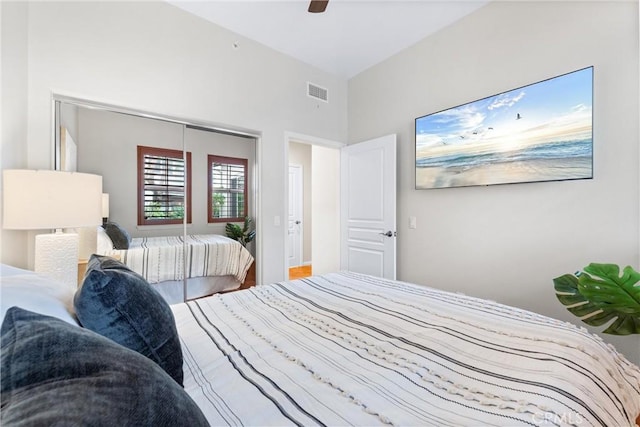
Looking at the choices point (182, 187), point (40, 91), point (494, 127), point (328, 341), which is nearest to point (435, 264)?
point (494, 127)

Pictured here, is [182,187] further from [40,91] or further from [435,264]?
[435,264]

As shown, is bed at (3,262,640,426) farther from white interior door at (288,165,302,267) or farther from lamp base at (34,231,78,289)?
white interior door at (288,165,302,267)

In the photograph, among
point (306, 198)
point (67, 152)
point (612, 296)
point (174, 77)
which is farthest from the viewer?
point (306, 198)

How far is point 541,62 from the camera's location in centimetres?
224

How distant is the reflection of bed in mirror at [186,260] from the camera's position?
2.40 metres

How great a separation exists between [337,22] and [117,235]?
2792mm

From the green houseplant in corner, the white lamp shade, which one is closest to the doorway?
the white lamp shade

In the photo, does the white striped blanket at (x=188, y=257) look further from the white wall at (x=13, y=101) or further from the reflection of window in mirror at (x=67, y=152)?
the reflection of window in mirror at (x=67, y=152)

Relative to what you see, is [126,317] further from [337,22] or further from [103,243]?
[337,22]

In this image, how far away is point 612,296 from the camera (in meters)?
1.44

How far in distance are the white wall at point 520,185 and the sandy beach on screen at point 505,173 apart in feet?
0.34

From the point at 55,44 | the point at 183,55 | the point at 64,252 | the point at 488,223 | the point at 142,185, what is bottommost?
the point at 64,252

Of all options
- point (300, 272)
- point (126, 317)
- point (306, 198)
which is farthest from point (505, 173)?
point (306, 198)

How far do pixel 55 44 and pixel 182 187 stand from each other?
1.30 metres
